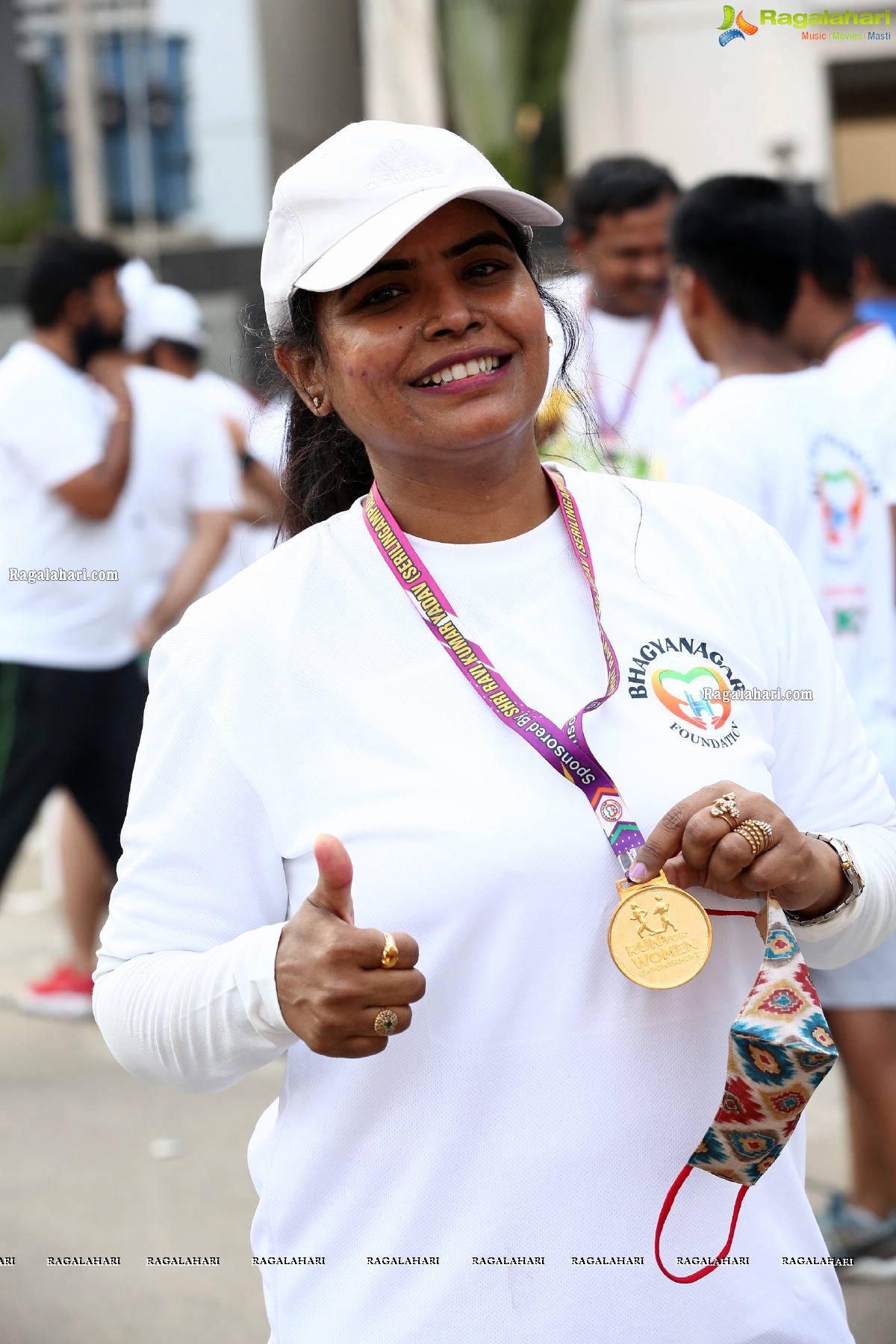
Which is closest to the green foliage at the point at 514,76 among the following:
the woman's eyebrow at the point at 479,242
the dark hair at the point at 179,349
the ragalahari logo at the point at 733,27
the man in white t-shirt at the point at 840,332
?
the dark hair at the point at 179,349

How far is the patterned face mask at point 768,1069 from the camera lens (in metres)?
1.48

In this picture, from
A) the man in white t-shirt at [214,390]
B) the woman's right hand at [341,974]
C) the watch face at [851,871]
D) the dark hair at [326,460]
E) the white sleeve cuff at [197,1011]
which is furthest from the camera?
the man in white t-shirt at [214,390]

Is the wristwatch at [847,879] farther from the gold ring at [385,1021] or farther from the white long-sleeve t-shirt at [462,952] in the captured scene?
the gold ring at [385,1021]

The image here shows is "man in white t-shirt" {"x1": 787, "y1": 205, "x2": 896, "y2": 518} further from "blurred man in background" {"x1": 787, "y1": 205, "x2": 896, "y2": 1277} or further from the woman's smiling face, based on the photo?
the woman's smiling face

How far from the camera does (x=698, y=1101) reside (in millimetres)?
1599

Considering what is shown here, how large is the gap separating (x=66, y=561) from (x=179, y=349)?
173 centimetres

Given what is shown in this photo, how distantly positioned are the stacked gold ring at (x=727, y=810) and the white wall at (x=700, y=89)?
13.0m

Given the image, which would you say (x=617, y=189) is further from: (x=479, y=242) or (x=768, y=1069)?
(x=768, y=1069)

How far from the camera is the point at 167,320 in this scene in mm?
6102

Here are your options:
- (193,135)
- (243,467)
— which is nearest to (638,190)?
(243,467)

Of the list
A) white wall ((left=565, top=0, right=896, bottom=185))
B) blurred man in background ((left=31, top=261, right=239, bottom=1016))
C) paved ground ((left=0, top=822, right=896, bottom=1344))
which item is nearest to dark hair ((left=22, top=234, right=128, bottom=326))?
blurred man in background ((left=31, top=261, right=239, bottom=1016))

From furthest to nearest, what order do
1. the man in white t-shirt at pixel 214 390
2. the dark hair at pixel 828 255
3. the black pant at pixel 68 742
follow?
1. the man in white t-shirt at pixel 214 390
2. the black pant at pixel 68 742
3. the dark hair at pixel 828 255

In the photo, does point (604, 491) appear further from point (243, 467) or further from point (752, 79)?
point (752, 79)

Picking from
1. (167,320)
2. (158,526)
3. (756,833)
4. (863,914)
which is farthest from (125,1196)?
(167,320)
